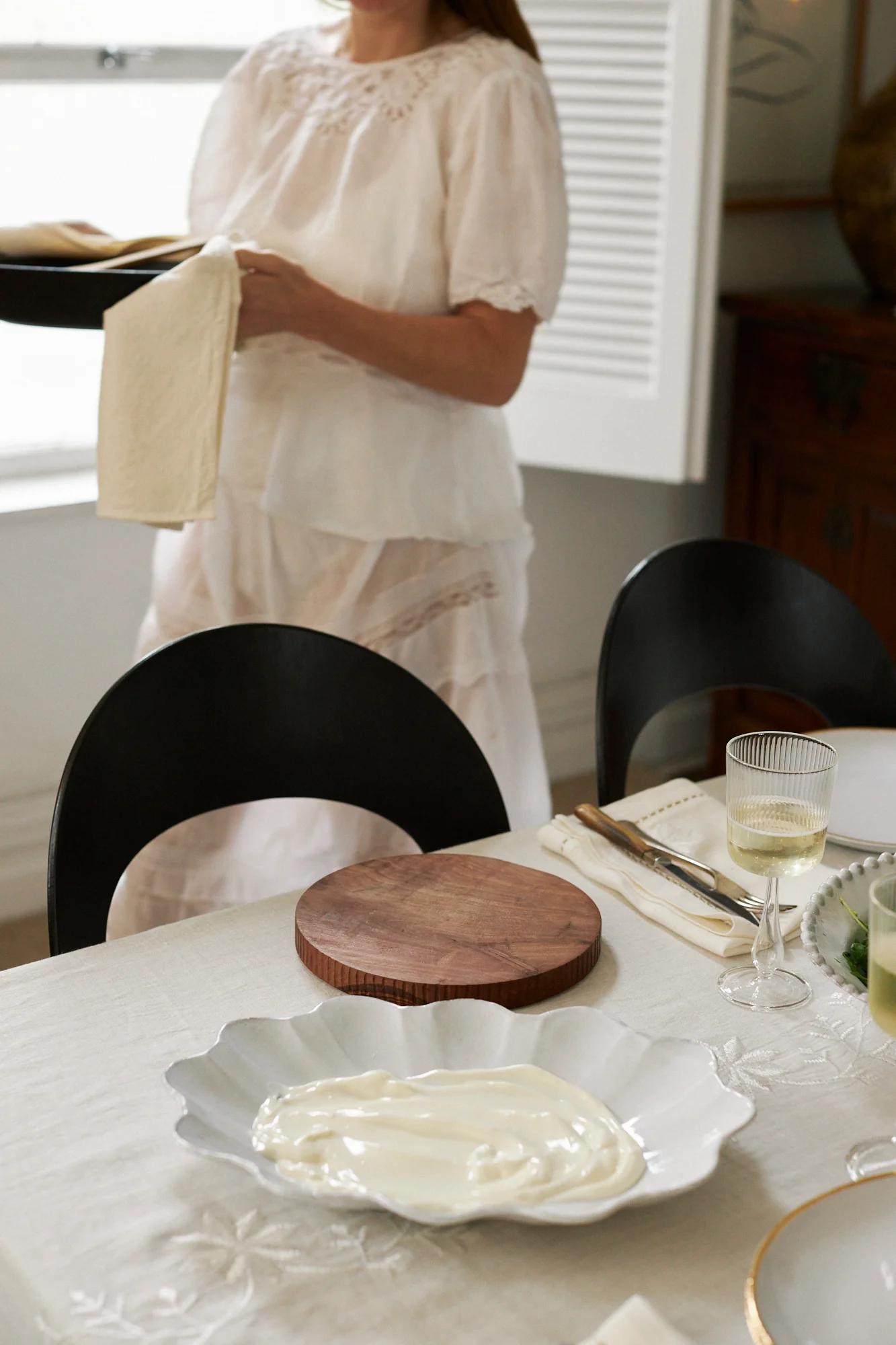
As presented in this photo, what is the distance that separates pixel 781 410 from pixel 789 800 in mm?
1891

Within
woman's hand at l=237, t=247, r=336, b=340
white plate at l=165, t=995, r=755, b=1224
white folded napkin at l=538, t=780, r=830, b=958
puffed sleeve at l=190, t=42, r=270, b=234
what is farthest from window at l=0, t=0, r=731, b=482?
white plate at l=165, t=995, r=755, b=1224

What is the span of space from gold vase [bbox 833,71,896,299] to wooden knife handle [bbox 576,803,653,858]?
68.9 inches

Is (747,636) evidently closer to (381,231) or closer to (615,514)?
(381,231)

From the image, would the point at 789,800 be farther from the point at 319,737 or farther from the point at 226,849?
the point at 226,849

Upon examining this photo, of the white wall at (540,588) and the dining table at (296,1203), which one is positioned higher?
the dining table at (296,1203)

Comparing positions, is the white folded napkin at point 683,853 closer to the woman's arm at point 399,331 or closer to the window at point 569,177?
the woman's arm at point 399,331

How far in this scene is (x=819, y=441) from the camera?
106 inches

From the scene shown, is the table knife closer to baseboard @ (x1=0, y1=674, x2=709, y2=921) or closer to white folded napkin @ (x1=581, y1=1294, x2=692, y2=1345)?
white folded napkin @ (x1=581, y1=1294, x2=692, y2=1345)

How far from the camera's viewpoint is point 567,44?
2.54 metres

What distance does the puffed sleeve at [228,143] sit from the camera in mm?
1812

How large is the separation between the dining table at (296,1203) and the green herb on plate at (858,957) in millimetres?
29

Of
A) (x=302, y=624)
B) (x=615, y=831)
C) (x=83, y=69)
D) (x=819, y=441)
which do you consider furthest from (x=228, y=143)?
(x=819, y=441)

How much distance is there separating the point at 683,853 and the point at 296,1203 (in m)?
0.52

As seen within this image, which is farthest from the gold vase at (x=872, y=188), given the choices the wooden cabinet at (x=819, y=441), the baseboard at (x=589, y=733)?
the baseboard at (x=589, y=733)
